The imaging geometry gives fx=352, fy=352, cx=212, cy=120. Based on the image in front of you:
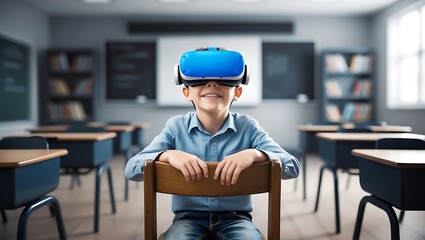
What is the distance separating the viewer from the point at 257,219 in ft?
9.12

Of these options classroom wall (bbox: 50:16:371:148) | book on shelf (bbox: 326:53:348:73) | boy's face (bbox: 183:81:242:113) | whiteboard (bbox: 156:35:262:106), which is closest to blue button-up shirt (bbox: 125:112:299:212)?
boy's face (bbox: 183:81:242:113)

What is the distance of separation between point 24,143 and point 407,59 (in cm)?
542

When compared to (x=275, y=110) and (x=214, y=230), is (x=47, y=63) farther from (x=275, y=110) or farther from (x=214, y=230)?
(x=214, y=230)

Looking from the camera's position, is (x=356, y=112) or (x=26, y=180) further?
(x=356, y=112)

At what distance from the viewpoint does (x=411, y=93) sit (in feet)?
17.7

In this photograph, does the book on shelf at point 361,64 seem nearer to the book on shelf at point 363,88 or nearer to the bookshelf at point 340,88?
the bookshelf at point 340,88

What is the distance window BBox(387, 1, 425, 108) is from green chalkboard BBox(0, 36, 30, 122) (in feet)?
19.4

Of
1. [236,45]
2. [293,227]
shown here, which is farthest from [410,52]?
[293,227]

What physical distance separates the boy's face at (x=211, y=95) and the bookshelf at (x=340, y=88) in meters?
5.56

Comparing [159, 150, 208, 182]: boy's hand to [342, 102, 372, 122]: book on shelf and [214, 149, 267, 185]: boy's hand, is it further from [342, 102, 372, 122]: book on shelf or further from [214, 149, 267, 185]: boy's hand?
[342, 102, 372, 122]: book on shelf

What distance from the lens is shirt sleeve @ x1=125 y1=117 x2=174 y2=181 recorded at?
1.04m

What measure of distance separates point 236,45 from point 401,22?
8.90 ft

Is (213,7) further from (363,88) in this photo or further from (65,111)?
(65,111)

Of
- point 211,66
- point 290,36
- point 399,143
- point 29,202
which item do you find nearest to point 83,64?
point 290,36
